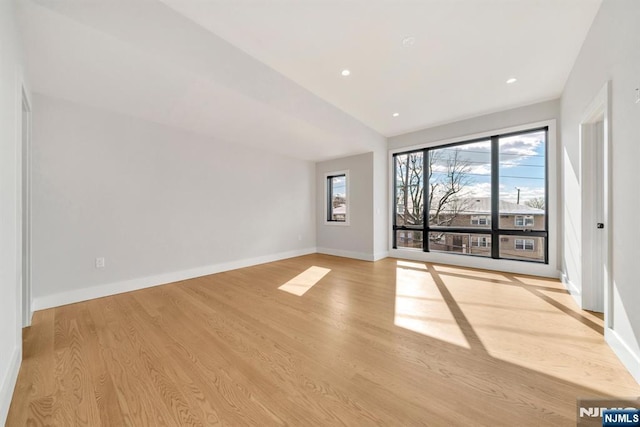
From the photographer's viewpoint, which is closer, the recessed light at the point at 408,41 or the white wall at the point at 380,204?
the recessed light at the point at 408,41

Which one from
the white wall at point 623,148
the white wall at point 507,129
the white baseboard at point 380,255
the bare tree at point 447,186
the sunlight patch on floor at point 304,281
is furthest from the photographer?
the white baseboard at point 380,255

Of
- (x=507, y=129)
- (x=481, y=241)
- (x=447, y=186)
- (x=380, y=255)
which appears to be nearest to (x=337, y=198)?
(x=380, y=255)

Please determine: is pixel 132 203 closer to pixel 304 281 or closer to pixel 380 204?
pixel 304 281

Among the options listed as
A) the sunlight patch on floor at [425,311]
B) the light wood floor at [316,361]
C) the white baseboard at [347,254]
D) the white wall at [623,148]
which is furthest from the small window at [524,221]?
the white baseboard at [347,254]

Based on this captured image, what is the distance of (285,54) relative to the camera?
2770mm

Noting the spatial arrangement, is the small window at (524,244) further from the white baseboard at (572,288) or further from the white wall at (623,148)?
the white wall at (623,148)

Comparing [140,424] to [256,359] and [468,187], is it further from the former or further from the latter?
[468,187]

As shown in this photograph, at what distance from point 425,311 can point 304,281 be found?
70.8 inches

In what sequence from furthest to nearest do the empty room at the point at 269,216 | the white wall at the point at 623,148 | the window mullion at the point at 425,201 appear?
1. the window mullion at the point at 425,201
2. the white wall at the point at 623,148
3. the empty room at the point at 269,216

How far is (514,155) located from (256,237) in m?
5.07

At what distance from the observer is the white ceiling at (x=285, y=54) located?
2.05m

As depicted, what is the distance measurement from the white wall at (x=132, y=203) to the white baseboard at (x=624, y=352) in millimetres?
4743

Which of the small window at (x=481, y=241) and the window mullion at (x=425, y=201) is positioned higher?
the window mullion at (x=425, y=201)

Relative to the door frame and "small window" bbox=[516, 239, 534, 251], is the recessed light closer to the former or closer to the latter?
the door frame
